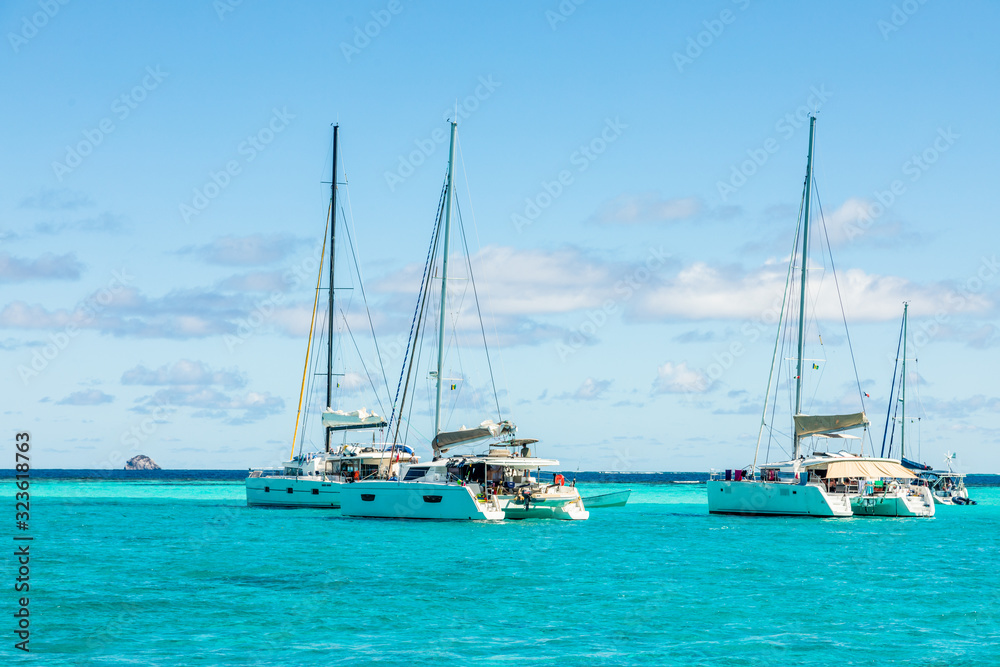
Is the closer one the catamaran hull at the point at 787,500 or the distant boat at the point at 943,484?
the catamaran hull at the point at 787,500

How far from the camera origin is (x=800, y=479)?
195ft

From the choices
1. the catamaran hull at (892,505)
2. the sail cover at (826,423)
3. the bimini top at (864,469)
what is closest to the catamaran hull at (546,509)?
the sail cover at (826,423)

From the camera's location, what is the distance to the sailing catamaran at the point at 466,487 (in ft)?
169

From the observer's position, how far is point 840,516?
59.1 meters

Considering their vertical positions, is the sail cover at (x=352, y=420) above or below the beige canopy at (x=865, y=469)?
above

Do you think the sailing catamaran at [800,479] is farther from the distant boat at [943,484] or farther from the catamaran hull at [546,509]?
the distant boat at [943,484]

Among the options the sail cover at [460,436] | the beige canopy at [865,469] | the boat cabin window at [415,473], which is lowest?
the boat cabin window at [415,473]

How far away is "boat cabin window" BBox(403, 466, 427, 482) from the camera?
5256 cm

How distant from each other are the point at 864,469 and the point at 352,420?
95.2 feet

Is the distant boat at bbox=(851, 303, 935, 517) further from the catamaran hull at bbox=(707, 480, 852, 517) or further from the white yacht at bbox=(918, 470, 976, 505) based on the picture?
the white yacht at bbox=(918, 470, 976, 505)

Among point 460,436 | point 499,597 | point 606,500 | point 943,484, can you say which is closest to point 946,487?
point 943,484

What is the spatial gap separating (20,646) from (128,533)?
2789 centimetres

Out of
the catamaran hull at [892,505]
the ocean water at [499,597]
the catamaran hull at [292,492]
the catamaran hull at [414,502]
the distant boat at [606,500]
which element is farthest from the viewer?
the distant boat at [606,500]

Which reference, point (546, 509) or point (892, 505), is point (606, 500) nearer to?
point (892, 505)
